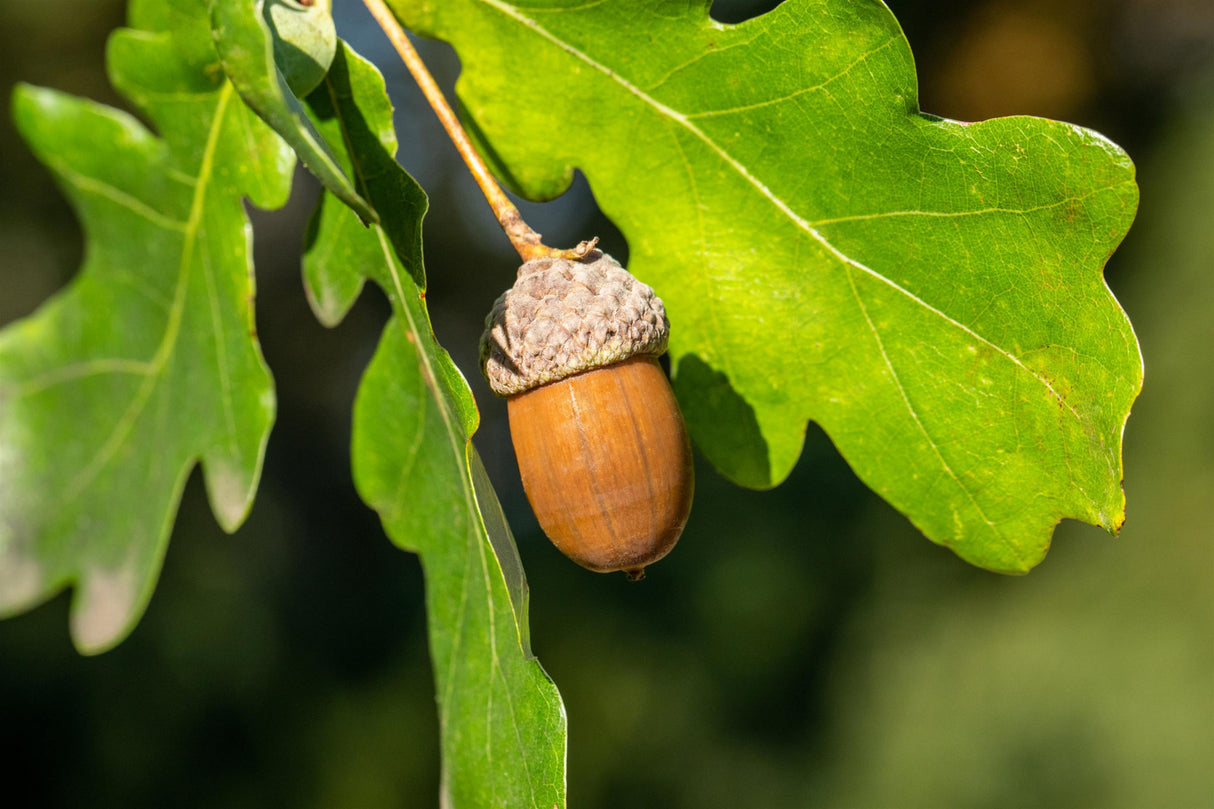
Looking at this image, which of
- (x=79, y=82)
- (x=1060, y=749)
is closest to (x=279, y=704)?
(x=79, y=82)

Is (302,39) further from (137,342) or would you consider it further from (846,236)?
(846,236)

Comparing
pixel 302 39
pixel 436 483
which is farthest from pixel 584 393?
pixel 302 39

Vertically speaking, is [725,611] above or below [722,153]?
below

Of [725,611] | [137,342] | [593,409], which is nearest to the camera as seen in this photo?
[593,409]

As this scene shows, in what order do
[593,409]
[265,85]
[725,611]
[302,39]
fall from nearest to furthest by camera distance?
[265,85] → [302,39] → [593,409] → [725,611]

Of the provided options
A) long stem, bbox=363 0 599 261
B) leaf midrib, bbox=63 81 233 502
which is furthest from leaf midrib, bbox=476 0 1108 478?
leaf midrib, bbox=63 81 233 502

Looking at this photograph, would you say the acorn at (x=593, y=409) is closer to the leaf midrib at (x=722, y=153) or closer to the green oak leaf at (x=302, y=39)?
the leaf midrib at (x=722, y=153)

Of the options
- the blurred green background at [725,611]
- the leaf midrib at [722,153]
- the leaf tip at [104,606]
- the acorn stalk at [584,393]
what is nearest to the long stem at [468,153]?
the acorn stalk at [584,393]
